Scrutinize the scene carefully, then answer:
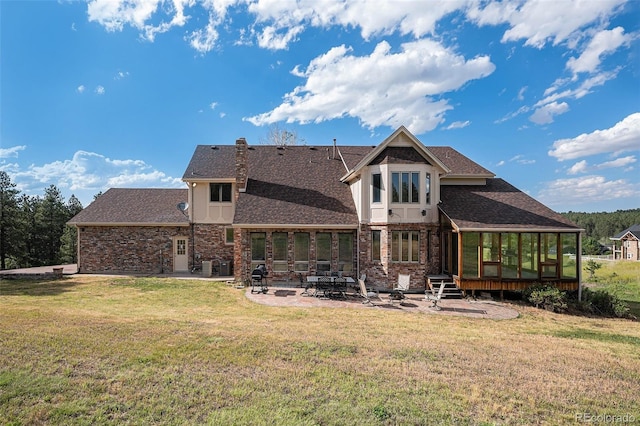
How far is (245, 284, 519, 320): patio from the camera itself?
12.1 meters

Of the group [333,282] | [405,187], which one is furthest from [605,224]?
[333,282]

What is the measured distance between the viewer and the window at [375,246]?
15719mm

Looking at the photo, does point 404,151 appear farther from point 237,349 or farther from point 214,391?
point 214,391

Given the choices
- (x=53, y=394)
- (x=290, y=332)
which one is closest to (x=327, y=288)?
(x=290, y=332)

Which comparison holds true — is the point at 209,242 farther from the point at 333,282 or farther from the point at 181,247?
the point at 333,282

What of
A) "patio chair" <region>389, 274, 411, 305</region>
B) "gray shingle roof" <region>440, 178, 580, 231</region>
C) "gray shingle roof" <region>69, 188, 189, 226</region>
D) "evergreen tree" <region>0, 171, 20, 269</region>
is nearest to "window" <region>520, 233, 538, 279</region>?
"gray shingle roof" <region>440, 178, 580, 231</region>

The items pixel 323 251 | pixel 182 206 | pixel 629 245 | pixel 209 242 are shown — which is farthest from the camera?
pixel 629 245

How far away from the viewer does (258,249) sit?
1638 cm

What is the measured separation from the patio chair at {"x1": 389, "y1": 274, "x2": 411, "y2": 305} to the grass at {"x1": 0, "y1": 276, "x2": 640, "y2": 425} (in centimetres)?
300

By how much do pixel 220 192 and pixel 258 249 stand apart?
5.90 m

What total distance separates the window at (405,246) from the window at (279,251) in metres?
5.31

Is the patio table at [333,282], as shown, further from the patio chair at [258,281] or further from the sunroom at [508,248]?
the sunroom at [508,248]

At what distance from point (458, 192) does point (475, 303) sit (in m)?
6.42

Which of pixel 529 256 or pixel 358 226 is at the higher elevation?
pixel 358 226
